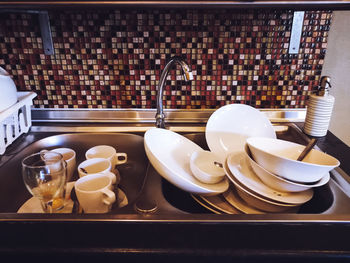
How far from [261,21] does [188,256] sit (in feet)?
2.69

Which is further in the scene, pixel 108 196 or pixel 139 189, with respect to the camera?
pixel 139 189

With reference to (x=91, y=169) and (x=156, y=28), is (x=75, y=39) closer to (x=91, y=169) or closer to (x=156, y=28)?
(x=156, y=28)

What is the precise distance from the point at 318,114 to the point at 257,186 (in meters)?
0.42

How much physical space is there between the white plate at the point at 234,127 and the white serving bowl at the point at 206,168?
0.12 meters

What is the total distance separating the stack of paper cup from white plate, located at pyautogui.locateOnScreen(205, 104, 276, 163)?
14cm

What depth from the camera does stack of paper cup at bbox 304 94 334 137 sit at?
0.89 metres

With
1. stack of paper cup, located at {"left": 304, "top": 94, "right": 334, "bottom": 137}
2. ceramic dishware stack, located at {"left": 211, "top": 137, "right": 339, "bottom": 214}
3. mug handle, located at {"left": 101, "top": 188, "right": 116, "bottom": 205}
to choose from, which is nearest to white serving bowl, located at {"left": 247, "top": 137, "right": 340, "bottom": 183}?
ceramic dishware stack, located at {"left": 211, "top": 137, "right": 339, "bottom": 214}

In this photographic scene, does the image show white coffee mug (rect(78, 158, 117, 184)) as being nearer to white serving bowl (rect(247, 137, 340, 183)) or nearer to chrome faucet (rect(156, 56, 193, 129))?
chrome faucet (rect(156, 56, 193, 129))

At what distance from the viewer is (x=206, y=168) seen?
78 cm

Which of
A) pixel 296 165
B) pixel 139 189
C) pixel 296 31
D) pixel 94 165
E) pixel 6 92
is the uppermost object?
pixel 296 31

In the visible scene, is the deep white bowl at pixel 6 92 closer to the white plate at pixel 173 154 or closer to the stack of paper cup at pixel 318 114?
the white plate at pixel 173 154

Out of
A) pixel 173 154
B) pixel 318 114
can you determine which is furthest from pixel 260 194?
pixel 318 114

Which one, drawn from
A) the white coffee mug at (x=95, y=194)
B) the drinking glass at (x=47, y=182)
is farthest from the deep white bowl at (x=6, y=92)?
the white coffee mug at (x=95, y=194)

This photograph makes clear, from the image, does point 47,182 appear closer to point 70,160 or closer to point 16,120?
point 70,160
